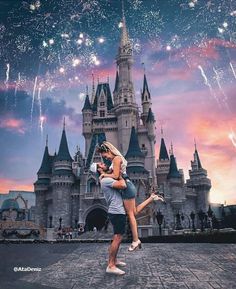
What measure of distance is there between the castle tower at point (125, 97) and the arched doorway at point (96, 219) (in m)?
12.2

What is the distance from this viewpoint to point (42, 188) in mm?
54500

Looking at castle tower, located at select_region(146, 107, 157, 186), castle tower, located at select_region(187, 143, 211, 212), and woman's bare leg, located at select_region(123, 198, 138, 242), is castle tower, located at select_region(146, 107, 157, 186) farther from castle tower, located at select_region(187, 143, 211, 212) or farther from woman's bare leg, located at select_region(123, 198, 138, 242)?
woman's bare leg, located at select_region(123, 198, 138, 242)

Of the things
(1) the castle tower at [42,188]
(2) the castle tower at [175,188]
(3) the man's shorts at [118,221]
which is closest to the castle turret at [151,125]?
(2) the castle tower at [175,188]

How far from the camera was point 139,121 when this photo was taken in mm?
60625

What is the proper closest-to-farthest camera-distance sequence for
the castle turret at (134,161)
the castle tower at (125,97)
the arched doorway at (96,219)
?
1. the castle turret at (134,161)
2. the arched doorway at (96,219)
3. the castle tower at (125,97)

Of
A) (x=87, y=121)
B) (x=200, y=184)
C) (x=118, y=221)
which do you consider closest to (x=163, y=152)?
(x=200, y=184)

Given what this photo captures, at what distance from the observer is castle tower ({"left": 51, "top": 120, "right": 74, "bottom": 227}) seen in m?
47.4

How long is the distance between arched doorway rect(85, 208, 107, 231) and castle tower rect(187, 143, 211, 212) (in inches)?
761

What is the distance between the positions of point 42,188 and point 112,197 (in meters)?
52.3

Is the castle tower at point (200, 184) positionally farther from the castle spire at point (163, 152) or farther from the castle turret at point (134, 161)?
the castle turret at point (134, 161)

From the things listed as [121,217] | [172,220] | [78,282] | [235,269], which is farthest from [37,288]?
[172,220]

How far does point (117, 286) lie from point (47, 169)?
181ft

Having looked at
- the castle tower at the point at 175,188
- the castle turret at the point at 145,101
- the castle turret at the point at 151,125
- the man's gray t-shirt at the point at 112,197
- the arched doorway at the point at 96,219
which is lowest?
the man's gray t-shirt at the point at 112,197

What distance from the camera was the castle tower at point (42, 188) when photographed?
5297 cm
